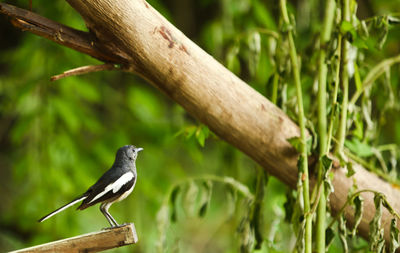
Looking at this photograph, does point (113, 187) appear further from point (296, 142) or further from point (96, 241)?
point (296, 142)

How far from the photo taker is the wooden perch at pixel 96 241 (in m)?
0.53

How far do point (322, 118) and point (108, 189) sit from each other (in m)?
0.35

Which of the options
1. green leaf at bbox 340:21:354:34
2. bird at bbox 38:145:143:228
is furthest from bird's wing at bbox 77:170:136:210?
green leaf at bbox 340:21:354:34

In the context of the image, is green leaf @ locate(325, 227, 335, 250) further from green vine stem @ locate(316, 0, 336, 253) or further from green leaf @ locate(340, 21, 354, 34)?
green leaf @ locate(340, 21, 354, 34)

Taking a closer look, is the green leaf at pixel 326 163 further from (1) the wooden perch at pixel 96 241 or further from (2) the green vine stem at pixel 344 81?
(1) the wooden perch at pixel 96 241

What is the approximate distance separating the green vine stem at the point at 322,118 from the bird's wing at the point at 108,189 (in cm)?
28

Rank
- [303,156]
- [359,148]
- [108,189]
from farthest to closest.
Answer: [359,148], [303,156], [108,189]

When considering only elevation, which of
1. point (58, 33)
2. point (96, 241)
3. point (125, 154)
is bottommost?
point (96, 241)

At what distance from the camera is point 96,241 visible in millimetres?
534

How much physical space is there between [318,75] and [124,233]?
0.41 meters

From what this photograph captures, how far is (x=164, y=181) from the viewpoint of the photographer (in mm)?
1262

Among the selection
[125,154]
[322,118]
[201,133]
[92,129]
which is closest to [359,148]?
[322,118]

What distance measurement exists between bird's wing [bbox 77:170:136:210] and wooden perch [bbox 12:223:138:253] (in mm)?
36

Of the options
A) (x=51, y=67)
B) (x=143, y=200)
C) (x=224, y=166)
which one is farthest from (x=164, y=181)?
(x=51, y=67)
